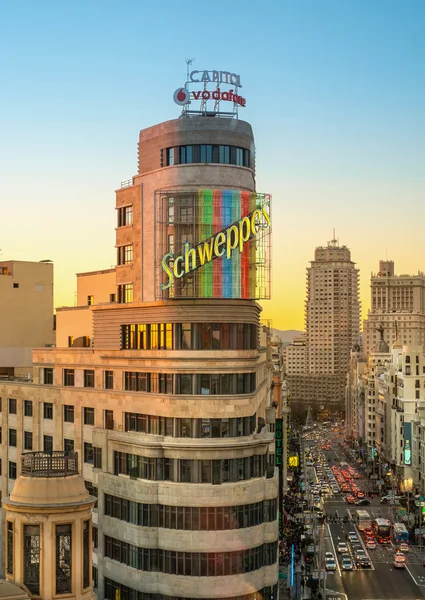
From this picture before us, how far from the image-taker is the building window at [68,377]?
90363 millimetres

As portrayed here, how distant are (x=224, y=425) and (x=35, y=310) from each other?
139ft

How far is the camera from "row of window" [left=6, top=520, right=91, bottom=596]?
1585 inches

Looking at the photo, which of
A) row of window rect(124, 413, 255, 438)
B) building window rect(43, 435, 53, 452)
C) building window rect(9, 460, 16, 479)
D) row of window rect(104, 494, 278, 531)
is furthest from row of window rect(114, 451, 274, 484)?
building window rect(9, 460, 16, 479)

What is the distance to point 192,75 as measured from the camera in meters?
85.9

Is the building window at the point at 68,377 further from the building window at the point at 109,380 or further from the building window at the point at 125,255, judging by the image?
the building window at the point at 125,255

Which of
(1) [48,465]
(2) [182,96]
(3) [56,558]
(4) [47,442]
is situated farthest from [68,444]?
(3) [56,558]

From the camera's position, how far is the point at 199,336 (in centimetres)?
7888

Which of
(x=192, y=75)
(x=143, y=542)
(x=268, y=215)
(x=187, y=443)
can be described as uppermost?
(x=192, y=75)

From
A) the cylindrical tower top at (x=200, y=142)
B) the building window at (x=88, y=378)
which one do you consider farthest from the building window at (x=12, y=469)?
the cylindrical tower top at (x=200, y=142)

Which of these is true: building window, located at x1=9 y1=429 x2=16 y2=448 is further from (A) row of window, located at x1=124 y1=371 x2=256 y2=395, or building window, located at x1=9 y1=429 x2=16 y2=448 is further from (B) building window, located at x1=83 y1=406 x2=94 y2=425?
(A) row of window, located at x1=124 y1=371 x2=256 y2=395

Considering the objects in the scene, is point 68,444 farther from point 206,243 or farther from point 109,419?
point 206,243

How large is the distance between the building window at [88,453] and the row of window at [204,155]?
25093mm

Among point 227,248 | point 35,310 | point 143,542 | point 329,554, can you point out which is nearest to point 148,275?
point 227,248

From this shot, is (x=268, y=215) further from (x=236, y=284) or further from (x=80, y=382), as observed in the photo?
(x=80, y=382)
